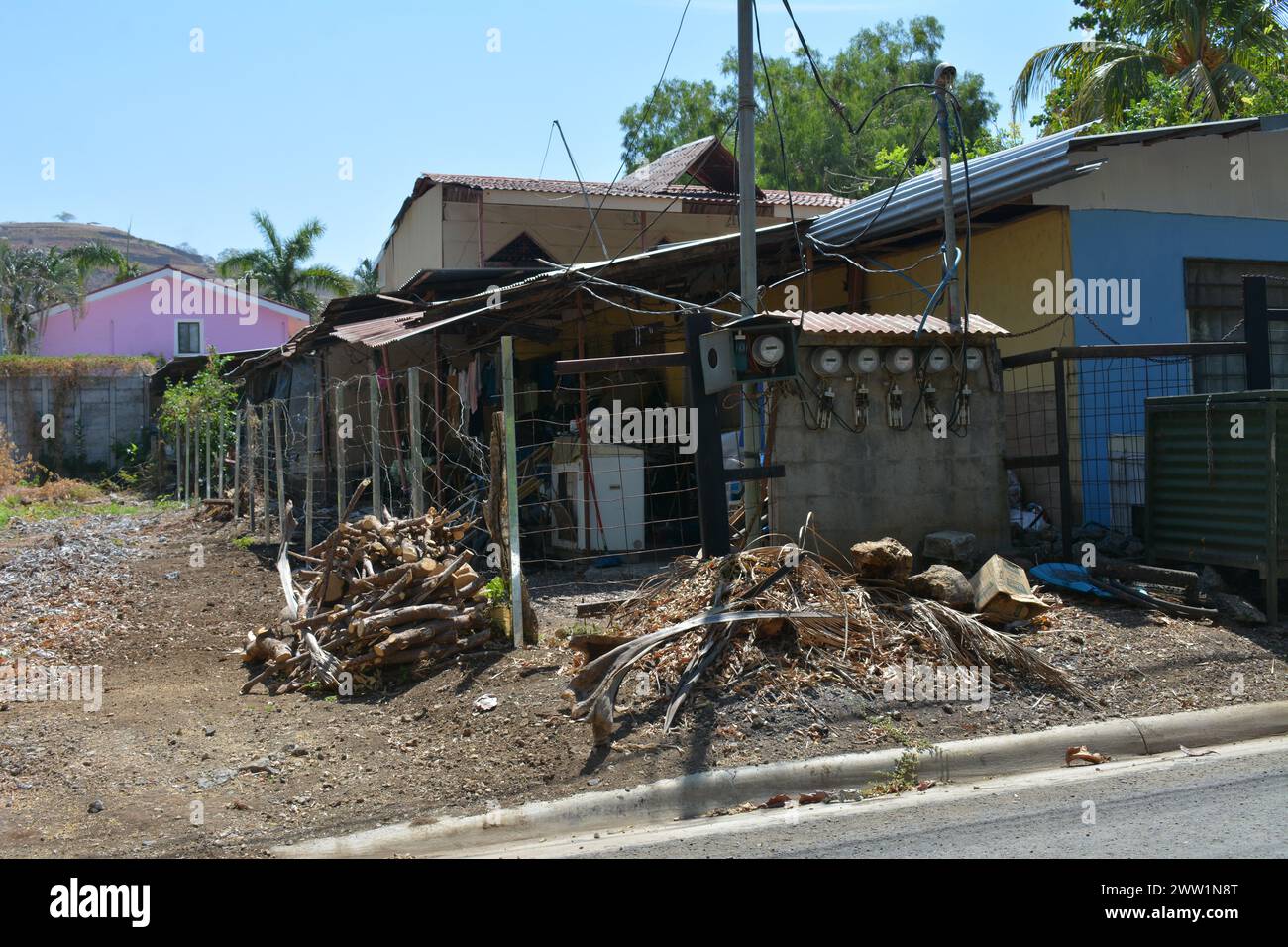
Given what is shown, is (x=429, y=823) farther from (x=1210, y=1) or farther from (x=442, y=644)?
(x=1210, y=1)

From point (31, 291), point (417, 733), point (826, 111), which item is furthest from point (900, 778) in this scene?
point (31, 291)

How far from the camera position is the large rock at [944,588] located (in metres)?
7.75

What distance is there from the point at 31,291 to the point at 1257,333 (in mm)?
48792

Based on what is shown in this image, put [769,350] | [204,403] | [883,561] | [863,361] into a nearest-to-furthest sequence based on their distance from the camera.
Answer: [769,350] → [883,561] → [863,361] → [204,403]

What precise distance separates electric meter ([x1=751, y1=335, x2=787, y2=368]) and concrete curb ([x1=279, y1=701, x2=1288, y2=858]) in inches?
106

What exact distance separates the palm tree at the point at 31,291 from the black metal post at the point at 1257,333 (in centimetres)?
4307

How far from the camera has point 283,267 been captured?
43000 mm

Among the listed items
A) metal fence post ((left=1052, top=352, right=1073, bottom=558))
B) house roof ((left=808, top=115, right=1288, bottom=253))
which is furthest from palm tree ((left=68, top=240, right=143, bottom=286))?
metal fence post ((left=1052, top=352, right=1073, bottom=558))

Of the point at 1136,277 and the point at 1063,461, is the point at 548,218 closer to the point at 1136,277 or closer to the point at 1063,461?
the point at 1136,277

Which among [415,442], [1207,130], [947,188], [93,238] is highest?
[93,238]

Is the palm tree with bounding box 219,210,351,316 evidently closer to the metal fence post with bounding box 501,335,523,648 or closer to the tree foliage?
the tree foliage

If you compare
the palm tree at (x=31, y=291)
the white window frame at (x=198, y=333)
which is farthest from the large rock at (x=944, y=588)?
the palm tree at (x=31, y=291)
